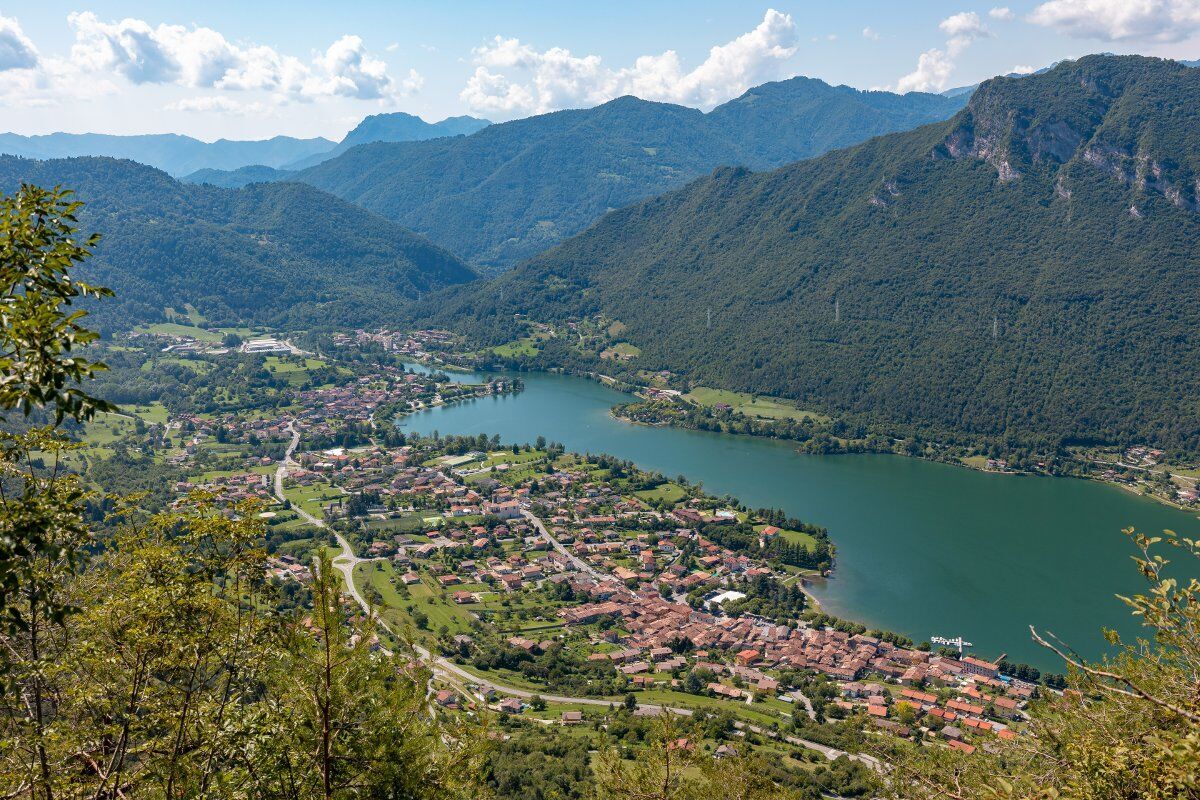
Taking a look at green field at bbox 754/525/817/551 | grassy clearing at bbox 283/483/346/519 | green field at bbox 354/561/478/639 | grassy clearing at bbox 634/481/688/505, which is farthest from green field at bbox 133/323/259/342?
green field at bbox 754/525/817/551

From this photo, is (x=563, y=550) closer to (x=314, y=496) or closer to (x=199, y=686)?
(x=314, y=496)

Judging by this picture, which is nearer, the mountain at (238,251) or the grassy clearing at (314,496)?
the grassy clearing at (314,496)

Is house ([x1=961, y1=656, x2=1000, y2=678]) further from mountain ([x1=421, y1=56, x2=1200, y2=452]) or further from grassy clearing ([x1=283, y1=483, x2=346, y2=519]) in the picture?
mountain ([x1=421, y1=56, x2=1200, y2=452])

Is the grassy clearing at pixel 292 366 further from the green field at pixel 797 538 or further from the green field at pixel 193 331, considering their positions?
the green field at pixel 797 538

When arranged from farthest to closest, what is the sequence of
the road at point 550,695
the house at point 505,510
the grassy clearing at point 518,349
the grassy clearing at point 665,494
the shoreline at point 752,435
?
the grassy clearing at point 518,349 < the shoreline at point 752,435 < the grassy clearing at point 665,494 < the house at point 505,510 < the road at point 550,695

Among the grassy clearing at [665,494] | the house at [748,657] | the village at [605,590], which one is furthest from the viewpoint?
the grassy clearing at [665,494]

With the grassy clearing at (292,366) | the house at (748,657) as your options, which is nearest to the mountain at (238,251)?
the grassy clearing at (292,366)

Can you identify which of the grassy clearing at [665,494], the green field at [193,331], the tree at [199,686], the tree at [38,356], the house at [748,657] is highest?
the tree at [38,356]

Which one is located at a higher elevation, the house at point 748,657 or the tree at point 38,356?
the tree at point 38,356
